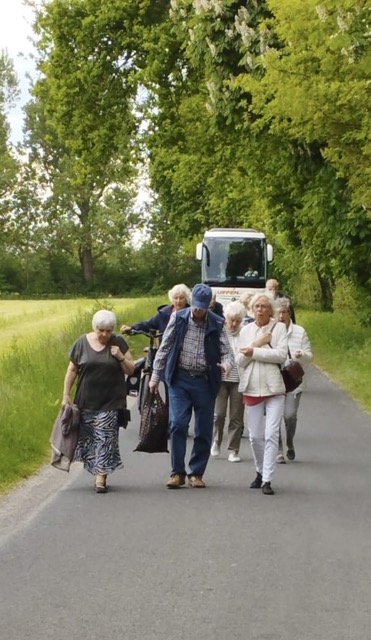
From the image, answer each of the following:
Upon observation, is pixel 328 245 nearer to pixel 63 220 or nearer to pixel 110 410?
pixel 110 410

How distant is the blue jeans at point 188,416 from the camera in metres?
11.6

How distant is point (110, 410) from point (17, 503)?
1382 mm

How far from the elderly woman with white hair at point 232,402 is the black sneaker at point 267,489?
2.22m

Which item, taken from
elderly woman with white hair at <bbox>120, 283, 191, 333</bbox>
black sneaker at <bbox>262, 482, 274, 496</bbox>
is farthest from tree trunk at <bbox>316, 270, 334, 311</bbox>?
black sneaker at <bbox>262, 482, 274, 496</bbox>

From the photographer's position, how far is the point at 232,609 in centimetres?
685

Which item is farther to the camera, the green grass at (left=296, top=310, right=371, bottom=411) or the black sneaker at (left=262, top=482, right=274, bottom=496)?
the green grass at (left=296, top=310, right=371, bottom=411)

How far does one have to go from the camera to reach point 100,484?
11367mm

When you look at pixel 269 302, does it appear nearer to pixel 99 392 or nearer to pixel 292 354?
pixel 99 392

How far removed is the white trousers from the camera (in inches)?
445

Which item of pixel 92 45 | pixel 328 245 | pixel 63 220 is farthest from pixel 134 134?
pixel 63 220

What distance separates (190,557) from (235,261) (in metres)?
30.0

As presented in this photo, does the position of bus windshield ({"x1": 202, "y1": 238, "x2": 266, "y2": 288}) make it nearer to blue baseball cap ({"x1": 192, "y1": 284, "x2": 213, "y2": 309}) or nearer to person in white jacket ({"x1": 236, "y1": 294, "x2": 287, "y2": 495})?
person in white jacket ({"x1": 236, "y1": 294, "x2": 287, "y2": 495})

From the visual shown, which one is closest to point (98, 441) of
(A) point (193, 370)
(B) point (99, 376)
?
(B) point (99, 376)

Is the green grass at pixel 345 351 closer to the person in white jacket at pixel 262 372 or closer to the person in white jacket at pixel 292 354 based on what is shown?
the person in white jacket at pixel 292 354
